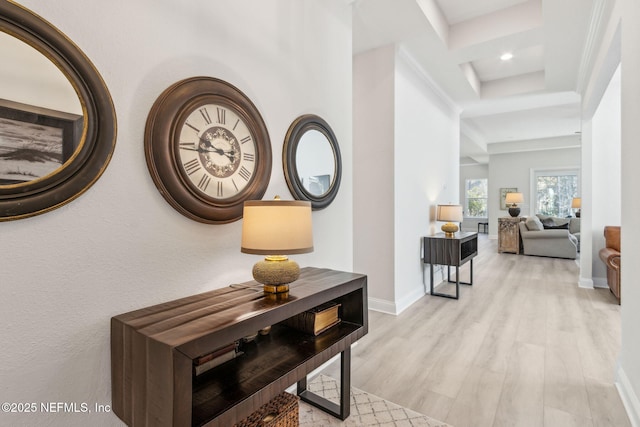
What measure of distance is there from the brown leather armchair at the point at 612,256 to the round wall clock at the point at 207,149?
14.3 feet

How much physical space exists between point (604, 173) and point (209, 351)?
5.70 meters

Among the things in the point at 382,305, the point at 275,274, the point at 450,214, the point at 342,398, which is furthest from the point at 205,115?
the point at 450,214

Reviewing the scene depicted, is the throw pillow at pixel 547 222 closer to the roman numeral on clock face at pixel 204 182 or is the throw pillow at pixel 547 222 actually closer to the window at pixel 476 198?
the window at pixel 476 198

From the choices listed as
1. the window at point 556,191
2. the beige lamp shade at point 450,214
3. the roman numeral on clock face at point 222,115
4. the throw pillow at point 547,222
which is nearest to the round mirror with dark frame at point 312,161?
the roman numeral on clock face at point 222,115

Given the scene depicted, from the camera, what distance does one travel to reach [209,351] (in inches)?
40.4

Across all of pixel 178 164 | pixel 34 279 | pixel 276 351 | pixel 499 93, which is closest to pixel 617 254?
pixel 499 93

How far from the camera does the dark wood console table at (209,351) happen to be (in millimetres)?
957

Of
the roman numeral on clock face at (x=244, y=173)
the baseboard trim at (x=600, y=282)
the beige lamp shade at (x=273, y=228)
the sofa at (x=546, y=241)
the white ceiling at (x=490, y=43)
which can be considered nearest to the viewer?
the beige lamp shade at (x=273, y=228)

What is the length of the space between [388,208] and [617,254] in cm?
291

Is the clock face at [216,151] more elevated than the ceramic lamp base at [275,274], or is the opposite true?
the clock face at [216,151]

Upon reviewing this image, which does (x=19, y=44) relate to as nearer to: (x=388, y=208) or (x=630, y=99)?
(x=630, y=99)

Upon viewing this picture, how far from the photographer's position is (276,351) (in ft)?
4.89

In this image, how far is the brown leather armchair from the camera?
3772mm

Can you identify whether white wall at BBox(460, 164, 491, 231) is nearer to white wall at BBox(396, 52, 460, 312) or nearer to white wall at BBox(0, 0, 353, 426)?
white wall at BBox(396, 52, 460, 312)
